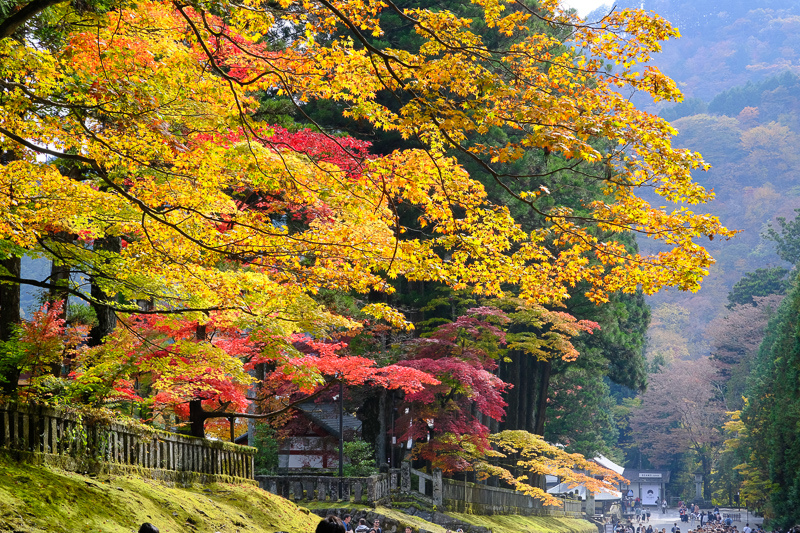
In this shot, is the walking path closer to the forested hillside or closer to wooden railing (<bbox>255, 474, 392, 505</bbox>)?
wooden railing (<bbox>255, 474, 392, 505</bbox>)

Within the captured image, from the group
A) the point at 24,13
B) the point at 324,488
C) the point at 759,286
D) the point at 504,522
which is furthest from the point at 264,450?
the point at 759,286

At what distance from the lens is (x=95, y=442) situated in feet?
27.1

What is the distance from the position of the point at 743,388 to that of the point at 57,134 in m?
52.0

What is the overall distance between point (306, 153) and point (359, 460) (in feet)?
43.2

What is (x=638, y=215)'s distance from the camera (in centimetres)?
705

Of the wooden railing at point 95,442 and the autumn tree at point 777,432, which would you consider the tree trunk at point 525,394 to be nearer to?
the autumn tree at point 777,432

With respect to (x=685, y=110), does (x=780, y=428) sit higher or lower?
lower

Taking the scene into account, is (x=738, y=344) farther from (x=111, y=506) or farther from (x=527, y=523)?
(x=111, y=506)

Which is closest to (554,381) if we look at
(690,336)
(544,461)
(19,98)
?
(544,461)

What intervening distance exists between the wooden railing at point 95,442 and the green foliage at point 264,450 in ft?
25.0

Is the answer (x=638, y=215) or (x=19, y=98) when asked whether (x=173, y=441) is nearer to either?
(x=19, y=98)

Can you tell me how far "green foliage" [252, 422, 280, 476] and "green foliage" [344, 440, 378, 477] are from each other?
214 cm

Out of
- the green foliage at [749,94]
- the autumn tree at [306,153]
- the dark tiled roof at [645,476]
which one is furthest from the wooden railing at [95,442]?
the green foliage at [749,94]

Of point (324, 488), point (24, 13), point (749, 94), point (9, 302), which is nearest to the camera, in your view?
point (24, 13)
